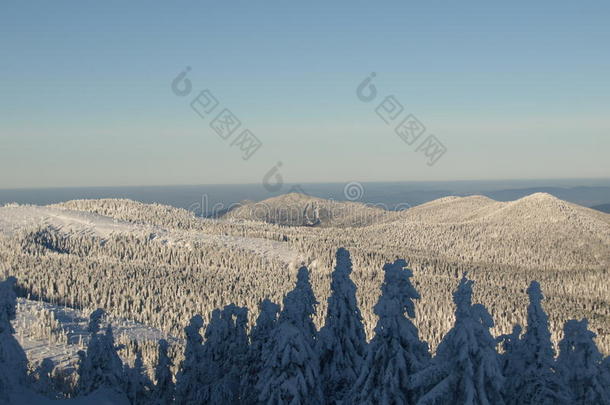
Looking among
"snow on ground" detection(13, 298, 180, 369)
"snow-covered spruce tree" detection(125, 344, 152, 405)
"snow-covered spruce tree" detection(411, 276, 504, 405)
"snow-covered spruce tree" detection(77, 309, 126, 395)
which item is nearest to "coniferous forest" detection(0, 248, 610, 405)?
"snow-covered spruce tree" detection(411, 276, 504, 405)

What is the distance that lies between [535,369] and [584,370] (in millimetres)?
4032

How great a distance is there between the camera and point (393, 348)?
23844 millimetres

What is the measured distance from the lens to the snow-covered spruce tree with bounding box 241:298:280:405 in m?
37.2

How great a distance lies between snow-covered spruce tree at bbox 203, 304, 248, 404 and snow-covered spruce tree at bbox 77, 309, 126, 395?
40.6 feet

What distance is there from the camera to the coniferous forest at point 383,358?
763 inches

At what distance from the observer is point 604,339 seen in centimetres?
14650

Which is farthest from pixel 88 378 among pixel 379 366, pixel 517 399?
pixel 517 399

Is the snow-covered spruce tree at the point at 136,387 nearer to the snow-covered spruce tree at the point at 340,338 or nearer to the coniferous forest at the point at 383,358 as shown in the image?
the coniferous forest at the point at 383,358

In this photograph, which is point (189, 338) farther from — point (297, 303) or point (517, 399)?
point (517, 399)

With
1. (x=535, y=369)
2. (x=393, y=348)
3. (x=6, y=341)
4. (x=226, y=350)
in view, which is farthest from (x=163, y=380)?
(x=535, y=369)

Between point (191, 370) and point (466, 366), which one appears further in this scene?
point (191, 370)

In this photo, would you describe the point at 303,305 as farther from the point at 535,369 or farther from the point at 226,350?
the point at 535,369

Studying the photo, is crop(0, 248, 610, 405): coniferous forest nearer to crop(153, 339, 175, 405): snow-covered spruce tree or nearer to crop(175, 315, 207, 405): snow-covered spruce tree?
crop(175, 315, 207, 405): snow-covered spruce tree

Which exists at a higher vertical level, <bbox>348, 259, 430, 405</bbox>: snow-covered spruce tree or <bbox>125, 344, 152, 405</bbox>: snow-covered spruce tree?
<bbox>348, 259, 430, 405</bbox>: snow-covered spruce tree
